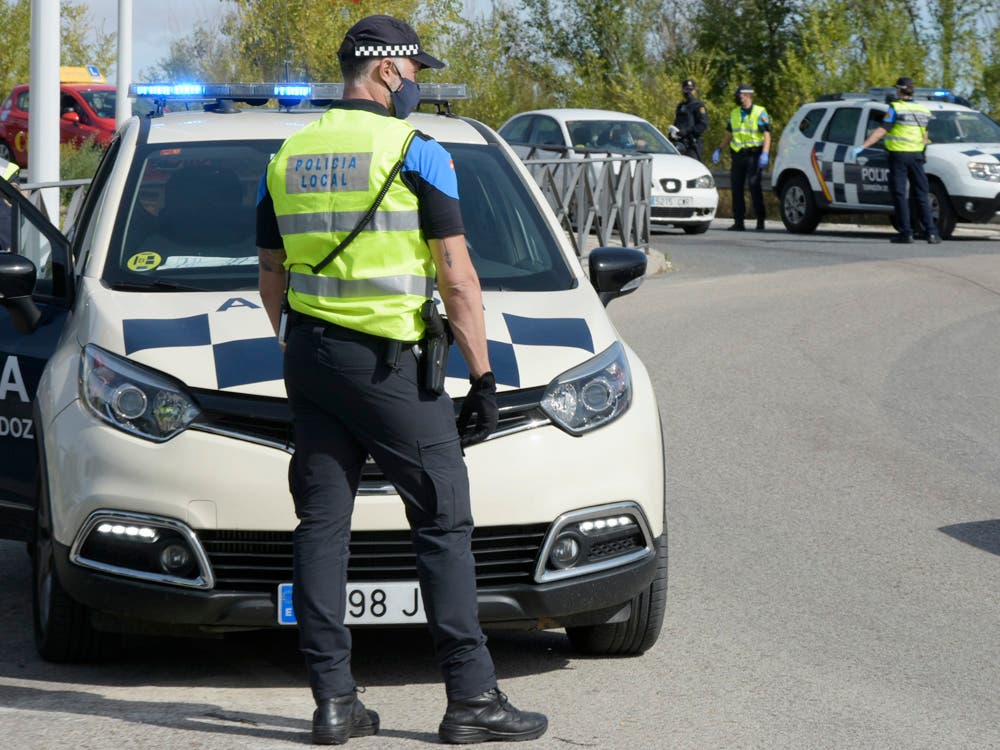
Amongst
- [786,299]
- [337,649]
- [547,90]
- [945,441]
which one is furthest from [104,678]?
[547,90]

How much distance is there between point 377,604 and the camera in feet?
14.3

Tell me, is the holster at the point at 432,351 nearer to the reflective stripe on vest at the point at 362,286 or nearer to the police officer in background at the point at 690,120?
the reflective stripe on vest at the point at 362,286

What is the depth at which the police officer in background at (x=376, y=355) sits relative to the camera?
150 inches

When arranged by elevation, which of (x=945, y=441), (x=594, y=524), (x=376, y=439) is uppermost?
(x=376, y=439)

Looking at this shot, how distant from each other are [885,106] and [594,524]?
16.8m

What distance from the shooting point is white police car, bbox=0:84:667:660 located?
4.34m

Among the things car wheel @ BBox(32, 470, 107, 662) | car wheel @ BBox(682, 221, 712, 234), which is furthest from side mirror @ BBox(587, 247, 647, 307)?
car wheel @ BBox(682, 221, 712, 234)

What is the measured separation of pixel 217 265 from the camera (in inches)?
209

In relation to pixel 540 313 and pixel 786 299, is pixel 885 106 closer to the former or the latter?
pixel 786 299

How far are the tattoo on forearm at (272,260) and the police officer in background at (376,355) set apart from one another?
116 millimetres

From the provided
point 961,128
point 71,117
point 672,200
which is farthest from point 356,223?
point 71,117

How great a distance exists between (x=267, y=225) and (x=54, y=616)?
4.54ft

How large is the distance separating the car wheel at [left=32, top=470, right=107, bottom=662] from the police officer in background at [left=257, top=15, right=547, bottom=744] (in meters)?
0.99

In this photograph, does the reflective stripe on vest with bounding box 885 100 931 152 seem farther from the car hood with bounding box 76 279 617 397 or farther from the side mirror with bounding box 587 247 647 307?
the car hood with bounding box 76 279 617 397
